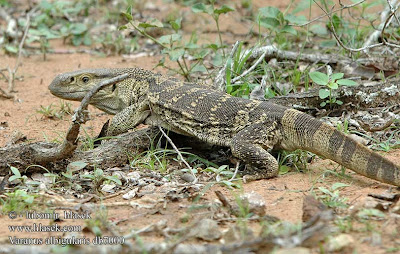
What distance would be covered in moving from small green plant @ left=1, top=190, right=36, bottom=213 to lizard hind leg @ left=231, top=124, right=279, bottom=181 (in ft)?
7.45

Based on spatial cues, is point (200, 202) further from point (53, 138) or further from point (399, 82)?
point (399, 82)

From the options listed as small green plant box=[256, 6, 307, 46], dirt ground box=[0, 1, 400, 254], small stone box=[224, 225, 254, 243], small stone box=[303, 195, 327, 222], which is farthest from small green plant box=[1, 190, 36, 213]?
small green plant box=[256, 6, 307, 46]

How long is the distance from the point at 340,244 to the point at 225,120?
269 centimetres

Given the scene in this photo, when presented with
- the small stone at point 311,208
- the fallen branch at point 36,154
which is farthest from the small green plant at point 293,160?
the fallen branch at point 36,154

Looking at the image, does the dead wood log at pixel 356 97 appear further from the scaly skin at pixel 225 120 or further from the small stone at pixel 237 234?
the small stone at pixel 237 234

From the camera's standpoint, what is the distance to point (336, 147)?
18.5 ft

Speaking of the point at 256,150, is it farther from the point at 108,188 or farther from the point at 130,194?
the point at 108,188

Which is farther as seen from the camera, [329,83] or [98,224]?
[329,83]

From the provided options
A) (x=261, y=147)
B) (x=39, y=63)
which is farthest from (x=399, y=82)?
(x=39, y=63)

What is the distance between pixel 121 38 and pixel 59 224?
7.13m

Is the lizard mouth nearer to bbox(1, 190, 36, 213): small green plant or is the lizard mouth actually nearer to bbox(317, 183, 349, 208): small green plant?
bbox(1, 190, 36, 213): small green plant

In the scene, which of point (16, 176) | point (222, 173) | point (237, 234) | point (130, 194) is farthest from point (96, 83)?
point (237, 234)

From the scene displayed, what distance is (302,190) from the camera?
212 inches

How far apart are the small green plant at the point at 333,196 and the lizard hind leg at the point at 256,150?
0.77m
